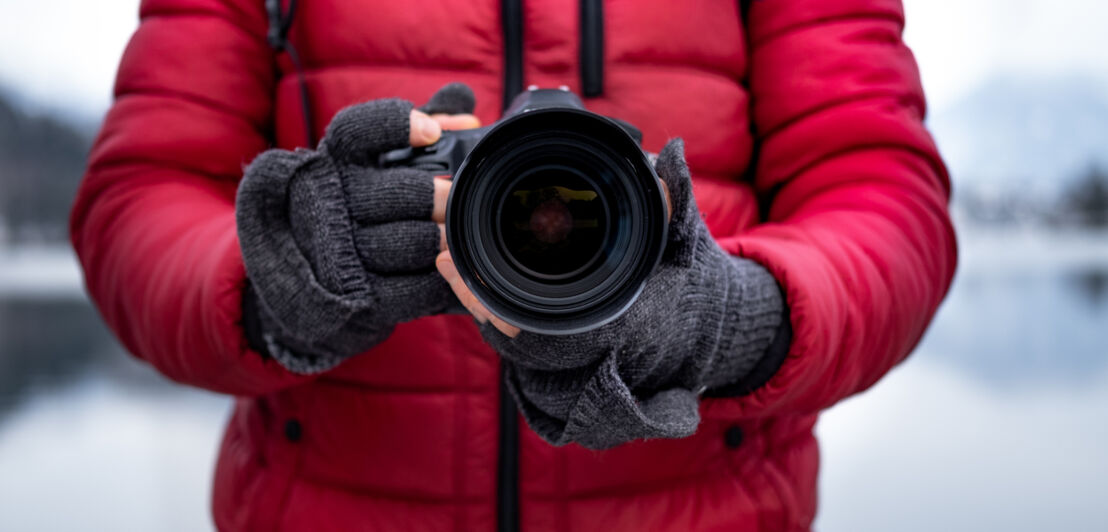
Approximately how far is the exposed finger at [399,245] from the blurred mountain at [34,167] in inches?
59.0

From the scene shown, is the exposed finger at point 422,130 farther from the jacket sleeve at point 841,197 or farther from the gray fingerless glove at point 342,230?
the jacket sleeve at point 841,197

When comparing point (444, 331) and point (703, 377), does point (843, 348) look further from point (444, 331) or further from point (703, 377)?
point (444, 331)

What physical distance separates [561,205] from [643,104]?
0.52 feet

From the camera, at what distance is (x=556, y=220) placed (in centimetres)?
26

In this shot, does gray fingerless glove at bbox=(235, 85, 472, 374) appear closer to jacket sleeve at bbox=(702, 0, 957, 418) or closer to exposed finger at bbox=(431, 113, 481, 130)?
exposed finger at bbox=(431, 113, 481, 130)

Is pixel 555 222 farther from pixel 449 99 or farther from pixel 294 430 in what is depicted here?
pixel 294 430

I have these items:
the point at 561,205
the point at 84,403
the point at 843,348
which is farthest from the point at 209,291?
the point at 84,403

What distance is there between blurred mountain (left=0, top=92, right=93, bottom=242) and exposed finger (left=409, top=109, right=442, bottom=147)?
1.50 m

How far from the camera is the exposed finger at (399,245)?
0.28m

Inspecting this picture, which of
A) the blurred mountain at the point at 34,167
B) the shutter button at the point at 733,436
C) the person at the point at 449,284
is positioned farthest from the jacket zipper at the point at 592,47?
the blurred mountain at the point at 34,167

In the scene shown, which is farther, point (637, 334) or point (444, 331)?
point (444, 331)

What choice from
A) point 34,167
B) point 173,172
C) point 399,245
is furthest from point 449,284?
point 34,167

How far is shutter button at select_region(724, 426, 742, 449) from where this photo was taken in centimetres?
39

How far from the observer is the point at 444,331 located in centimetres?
38
